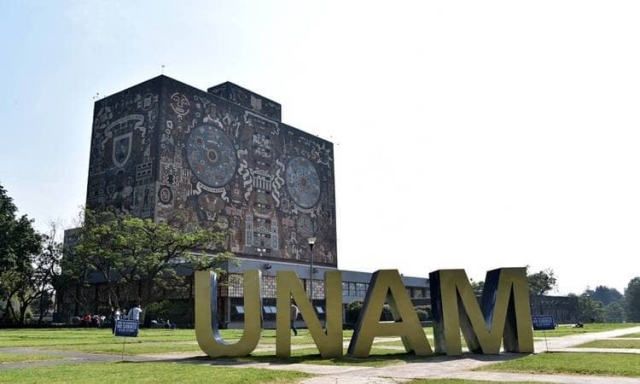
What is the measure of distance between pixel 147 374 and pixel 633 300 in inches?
6027

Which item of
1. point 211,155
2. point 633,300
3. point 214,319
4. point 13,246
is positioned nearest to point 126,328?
point 214,319

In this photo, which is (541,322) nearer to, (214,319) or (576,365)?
(576,365)

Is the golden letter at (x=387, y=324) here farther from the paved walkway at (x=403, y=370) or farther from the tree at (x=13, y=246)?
the tree at (x=13, y=246)

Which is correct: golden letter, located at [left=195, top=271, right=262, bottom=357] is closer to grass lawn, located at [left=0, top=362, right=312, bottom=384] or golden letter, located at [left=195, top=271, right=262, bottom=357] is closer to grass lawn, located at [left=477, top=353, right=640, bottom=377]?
grass lawn, located at [left=0, top=362, right=312, bottom=384]

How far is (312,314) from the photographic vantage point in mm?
14484

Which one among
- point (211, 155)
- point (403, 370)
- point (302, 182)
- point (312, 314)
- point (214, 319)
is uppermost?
point (302, 182)

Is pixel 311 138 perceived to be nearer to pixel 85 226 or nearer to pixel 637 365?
pixel 85 226

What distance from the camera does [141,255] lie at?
47281mm

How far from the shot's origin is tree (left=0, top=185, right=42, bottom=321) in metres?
49.6

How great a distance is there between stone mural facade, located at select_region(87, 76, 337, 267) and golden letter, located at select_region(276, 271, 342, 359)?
4507 centimetres

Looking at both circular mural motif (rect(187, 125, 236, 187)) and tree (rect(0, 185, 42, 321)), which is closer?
tree (rect(0, 185, 42, 321))

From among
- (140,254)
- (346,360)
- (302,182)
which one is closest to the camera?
(346,360)

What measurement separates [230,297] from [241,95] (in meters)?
30.9

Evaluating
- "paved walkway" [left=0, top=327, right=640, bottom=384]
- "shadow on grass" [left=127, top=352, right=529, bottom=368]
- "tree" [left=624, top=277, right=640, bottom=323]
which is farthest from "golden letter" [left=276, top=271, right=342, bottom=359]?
"tree" [left=624, top=277, right=640, bottom=323]
